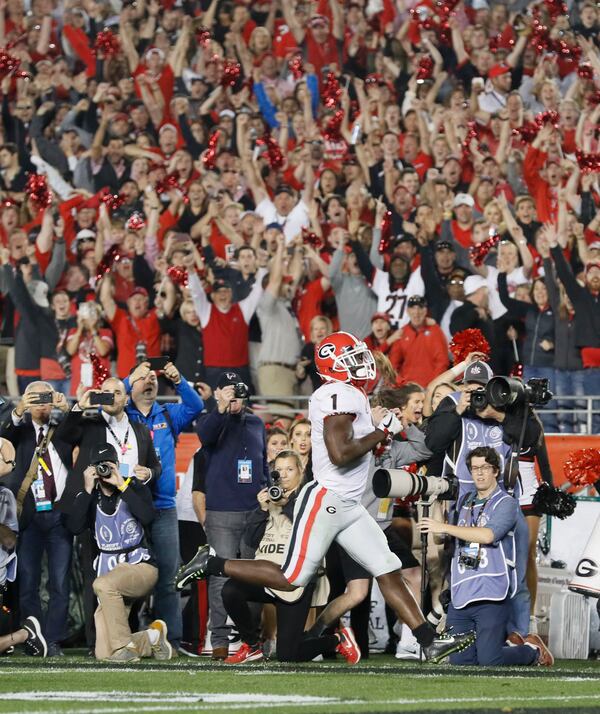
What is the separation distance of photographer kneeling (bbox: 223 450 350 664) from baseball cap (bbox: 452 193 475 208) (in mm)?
5666

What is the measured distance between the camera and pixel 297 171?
16641 millimetres

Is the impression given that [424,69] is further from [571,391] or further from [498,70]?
[571,391]

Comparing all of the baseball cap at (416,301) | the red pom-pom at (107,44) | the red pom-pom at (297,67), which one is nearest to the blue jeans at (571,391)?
the baseball cap at (416,301)

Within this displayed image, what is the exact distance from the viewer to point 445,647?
873 centimetres

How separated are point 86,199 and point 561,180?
4.82 metres

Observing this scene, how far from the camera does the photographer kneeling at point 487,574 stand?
9047 mm

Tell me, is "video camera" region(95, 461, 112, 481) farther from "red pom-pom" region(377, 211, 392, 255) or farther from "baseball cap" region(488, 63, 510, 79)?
"baseball cap" region(488, 63, 510, 79)

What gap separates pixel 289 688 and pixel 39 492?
11.8 feet

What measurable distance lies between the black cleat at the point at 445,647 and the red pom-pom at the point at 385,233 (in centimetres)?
666

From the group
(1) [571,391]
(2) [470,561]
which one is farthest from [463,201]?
(2) [470,561]

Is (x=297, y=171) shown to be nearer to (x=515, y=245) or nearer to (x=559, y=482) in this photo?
(x=515, y=245)

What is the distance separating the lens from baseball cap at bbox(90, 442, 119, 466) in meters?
9.93

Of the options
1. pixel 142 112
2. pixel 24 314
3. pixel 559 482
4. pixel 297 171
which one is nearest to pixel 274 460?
pixel 559 482

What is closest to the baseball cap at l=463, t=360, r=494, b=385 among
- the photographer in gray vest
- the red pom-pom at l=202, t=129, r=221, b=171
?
the photographer in gray vest
